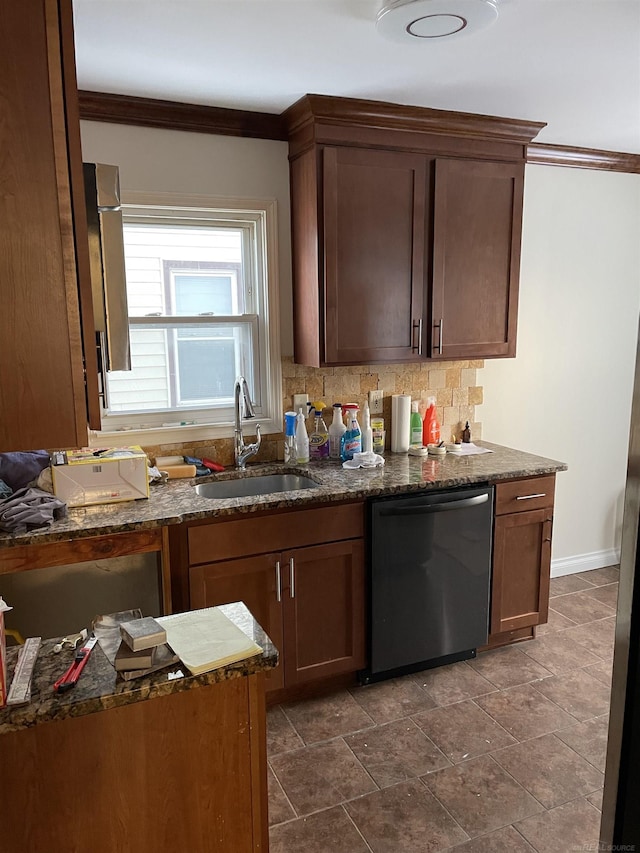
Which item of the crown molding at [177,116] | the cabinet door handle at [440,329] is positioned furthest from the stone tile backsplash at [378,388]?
the crown molding at [177,116]

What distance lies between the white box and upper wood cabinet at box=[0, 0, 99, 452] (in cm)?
117

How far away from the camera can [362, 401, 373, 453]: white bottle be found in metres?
3.09

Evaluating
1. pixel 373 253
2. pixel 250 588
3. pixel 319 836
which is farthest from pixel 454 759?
pixel 373 253

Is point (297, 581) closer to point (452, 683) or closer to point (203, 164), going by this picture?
point (452, 683)

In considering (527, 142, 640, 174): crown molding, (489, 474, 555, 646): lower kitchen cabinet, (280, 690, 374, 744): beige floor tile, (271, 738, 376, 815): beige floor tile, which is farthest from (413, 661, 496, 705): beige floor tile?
(527, 142, 640, 174): crown molding

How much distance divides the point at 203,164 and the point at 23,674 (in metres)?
2.28

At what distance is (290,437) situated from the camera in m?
3.04

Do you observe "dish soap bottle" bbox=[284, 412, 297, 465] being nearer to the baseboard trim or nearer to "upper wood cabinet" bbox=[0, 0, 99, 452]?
"upper wood cabinet" bbox=[0, 0, 99, 452]

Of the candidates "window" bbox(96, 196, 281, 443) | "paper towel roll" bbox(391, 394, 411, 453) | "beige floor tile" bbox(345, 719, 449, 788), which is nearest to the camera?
"beige floor tile" bbox(345, 719, 449, 788)

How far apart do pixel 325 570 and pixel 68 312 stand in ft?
5.65

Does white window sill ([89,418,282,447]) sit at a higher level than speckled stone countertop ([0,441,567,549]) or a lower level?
higher

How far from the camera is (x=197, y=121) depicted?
2768 millimetres

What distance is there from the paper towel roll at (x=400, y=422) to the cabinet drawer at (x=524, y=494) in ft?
1.85

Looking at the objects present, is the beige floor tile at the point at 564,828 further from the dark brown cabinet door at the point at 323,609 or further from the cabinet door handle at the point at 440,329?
the cabinet door handle at the point at 440,329
